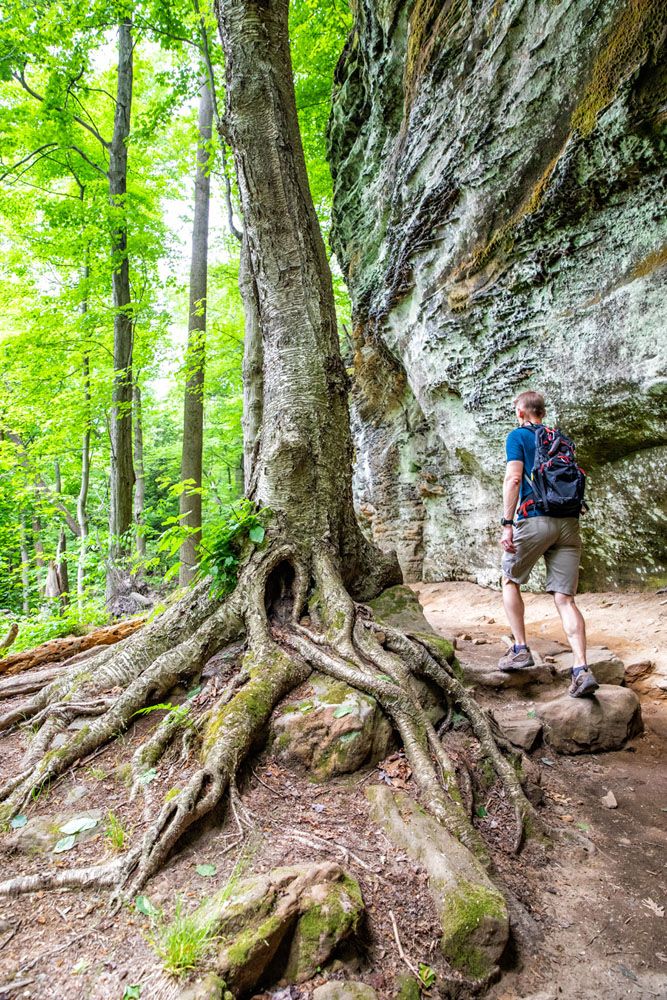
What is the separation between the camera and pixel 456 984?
2.00 m

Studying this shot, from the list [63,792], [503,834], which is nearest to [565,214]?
[503,834]

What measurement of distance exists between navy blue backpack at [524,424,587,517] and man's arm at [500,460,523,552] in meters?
0.12

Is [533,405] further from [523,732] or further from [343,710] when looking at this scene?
[343,710]

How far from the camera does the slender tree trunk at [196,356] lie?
10047 millimetres

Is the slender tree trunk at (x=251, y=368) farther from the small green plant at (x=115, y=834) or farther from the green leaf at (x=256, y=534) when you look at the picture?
the small green plant at (x=115, y=834)

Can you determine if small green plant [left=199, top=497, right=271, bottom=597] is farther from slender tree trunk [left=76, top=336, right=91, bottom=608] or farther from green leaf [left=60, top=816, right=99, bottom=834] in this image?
slender tree trunk [left=76, top=336, right=91, bottom=608]

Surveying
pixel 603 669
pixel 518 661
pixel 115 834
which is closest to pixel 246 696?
pixel 115 834

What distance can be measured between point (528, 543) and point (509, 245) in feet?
16.7

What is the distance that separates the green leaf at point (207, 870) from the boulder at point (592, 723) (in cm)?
275

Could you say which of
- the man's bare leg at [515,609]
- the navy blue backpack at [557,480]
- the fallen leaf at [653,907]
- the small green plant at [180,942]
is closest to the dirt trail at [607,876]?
the fallen leaf at [653,907]

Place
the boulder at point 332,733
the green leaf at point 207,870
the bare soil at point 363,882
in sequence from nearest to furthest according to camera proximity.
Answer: the bare soil at point 363,882, the green leaf at point 207,870, the boulder at point 332,733

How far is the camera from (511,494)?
178 inches

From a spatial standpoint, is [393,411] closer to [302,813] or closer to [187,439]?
[187,439]

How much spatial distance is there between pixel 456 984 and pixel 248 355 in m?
4.64
